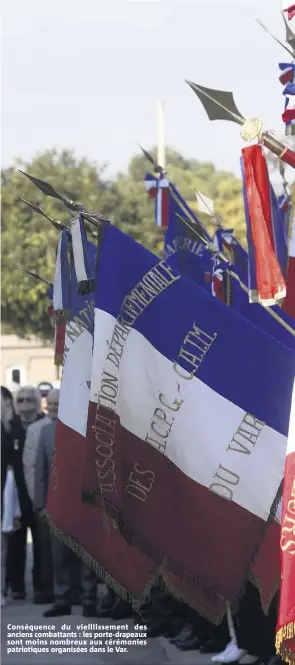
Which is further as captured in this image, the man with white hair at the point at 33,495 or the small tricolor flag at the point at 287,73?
the man with white hair at the point at 33,495

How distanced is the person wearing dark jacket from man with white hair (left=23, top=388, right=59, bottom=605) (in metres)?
0.18

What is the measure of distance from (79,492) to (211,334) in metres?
1.40

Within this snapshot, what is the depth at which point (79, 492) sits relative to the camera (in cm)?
716

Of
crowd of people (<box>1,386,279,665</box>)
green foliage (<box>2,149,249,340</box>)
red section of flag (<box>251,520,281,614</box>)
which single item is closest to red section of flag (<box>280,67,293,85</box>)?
red section of flag (<box>251,520,281,614</box>)

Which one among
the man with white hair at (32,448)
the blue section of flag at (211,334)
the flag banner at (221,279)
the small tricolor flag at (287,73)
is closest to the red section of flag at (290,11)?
the small tricolor flag at (287,73)

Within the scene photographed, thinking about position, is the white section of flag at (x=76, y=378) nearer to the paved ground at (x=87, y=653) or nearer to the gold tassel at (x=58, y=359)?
the gold tassel at (x=58, y=359)

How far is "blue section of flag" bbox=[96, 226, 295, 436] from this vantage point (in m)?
6.00

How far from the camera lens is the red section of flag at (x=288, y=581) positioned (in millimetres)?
4469

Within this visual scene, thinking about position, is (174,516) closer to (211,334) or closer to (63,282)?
(211,334)

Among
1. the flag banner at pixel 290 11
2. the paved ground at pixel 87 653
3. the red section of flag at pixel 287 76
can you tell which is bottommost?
the paved ground at pixel 87 653

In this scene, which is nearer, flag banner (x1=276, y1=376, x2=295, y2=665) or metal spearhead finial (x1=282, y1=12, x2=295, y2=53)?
flag banner (x1=276, y1=376, x2=295, y2=665)

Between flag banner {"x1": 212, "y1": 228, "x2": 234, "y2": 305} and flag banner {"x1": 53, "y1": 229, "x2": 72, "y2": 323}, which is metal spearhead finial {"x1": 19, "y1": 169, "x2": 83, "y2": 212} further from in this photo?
flag banner {"x1": 212, "y1": 228, "x2": 234, "y2": 305}

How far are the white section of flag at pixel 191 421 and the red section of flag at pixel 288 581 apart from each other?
4.70 ft

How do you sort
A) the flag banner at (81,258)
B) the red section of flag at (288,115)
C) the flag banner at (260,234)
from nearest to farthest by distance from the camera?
the flag banner at (260,234) < the red section of flag at (288,115) < the flag banner at (81,258)
